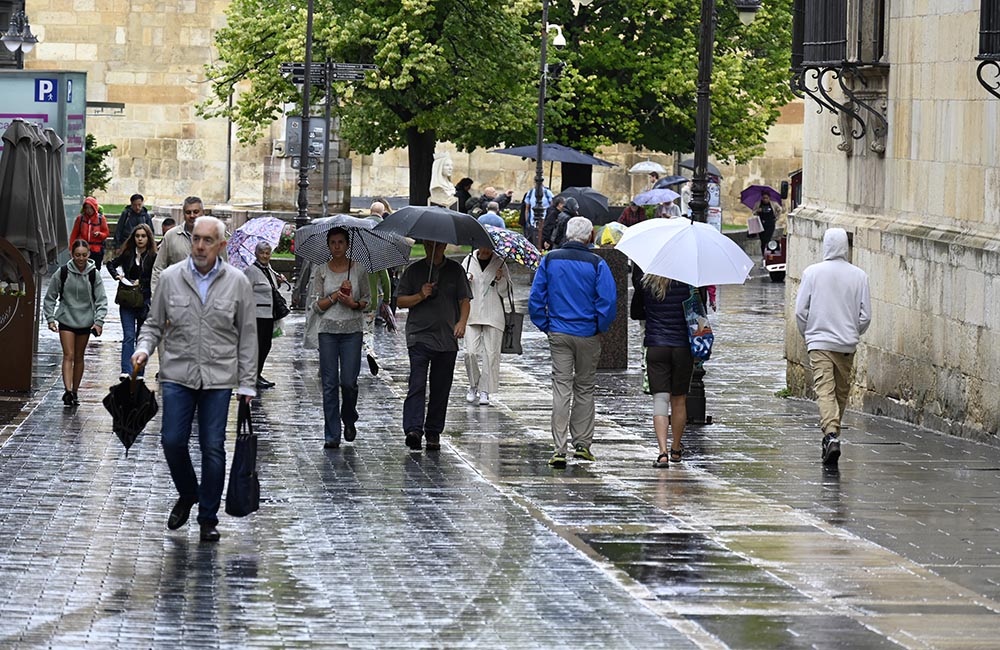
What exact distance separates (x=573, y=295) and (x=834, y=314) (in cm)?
186

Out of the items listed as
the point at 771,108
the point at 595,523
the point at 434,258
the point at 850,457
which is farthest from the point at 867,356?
the point at 771,108

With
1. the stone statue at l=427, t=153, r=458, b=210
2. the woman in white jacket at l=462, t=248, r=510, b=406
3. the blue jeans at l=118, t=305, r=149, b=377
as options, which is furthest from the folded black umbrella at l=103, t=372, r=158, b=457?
the stone statue at l=427, t=153, r=458, b=210

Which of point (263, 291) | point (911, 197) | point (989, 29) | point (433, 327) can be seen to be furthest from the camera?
point (263, 291)

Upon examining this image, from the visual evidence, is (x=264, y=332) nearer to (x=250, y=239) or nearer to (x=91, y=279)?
(x=250, y=239)

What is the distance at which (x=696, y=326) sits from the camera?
1435 centimetres

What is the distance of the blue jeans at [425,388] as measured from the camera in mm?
15008

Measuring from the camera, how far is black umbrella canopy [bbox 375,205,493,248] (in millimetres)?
15258

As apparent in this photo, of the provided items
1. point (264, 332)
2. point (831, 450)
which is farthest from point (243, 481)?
point (264, 332)

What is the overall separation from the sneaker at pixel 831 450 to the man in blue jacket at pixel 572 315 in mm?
1618

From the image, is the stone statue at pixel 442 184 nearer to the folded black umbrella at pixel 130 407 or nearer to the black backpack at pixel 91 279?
the black backpack at pixel 91 279

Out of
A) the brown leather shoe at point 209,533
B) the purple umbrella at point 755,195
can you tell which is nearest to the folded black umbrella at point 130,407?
the brown leather shoe at point 209,533

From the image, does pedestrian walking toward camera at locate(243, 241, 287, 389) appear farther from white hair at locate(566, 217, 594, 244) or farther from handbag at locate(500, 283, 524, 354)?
white hair at locate(566, 217, 594, 244)

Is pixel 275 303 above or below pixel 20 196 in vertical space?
below

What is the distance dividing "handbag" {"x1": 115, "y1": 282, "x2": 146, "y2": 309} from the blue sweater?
215 inches
